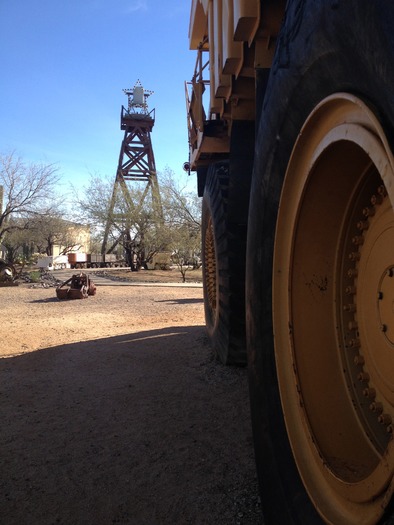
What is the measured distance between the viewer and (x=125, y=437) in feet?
9.81

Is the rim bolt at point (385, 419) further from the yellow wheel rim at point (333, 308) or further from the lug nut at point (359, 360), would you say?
the lug nut at point (359, 360)

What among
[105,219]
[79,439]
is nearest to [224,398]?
[79,439]

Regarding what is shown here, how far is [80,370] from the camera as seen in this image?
490cm

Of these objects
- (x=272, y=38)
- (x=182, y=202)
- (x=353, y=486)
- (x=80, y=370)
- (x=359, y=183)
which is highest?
(x=182, y=202)

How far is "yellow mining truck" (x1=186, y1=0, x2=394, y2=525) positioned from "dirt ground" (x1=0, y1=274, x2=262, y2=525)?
90 centimetres

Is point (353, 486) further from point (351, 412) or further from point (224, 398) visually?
point (224, 398)

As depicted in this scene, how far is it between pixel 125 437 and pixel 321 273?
215cm

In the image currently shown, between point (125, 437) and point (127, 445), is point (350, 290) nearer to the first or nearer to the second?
point (127, 445)

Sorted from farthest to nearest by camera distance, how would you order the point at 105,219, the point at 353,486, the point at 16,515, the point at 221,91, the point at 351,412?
the point at 105,219 < the point at 221,91 < the point at 16,515 < the point at 351,412 < the point at 353,486

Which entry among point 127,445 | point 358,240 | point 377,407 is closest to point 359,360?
point 377,407

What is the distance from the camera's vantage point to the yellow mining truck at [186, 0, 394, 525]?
3.48ft

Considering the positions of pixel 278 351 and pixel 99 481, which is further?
pixel 99 481

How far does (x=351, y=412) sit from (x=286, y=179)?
0.86 meters

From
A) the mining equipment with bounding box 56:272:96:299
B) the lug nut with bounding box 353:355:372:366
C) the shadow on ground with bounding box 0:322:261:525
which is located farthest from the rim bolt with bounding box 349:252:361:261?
the mining equipment with bounding box 56:272:96:299
